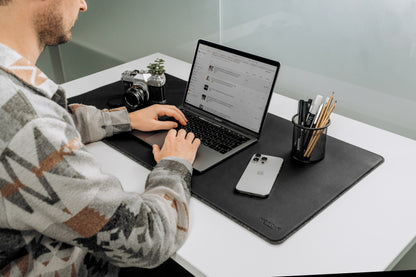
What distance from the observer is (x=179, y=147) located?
3.58 ft

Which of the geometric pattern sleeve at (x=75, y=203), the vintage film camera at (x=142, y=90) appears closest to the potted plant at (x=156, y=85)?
the vintage film camera at (x=142, y=90)

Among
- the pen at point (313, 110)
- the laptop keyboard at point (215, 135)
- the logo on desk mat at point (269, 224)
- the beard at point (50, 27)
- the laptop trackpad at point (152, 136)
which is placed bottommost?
the laptop trackpad at point (152, 136)

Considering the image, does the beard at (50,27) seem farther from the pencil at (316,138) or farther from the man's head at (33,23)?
the pencil at (316,138)

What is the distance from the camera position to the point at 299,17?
1.44 metres

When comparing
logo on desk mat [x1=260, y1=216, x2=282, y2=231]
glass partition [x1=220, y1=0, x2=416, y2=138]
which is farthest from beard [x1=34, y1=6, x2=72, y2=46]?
glass partition [x1=220, y1=0, x2=416, y2=138]

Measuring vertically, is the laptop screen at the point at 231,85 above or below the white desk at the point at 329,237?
above

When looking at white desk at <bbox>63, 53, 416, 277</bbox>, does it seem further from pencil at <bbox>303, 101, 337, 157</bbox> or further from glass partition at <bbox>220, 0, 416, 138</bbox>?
glass partition at <bbox>220, 0, 416, 138</bbox>

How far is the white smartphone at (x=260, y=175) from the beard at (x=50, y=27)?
0.52m

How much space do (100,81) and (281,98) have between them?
72cm

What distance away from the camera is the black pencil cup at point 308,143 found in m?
1.07

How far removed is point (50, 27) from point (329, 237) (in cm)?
73

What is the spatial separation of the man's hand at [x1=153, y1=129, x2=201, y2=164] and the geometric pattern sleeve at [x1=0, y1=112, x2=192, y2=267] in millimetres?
215

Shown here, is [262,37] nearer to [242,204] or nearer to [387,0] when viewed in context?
[387,0]

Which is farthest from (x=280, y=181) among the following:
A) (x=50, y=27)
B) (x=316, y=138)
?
(x=50, y=27)
